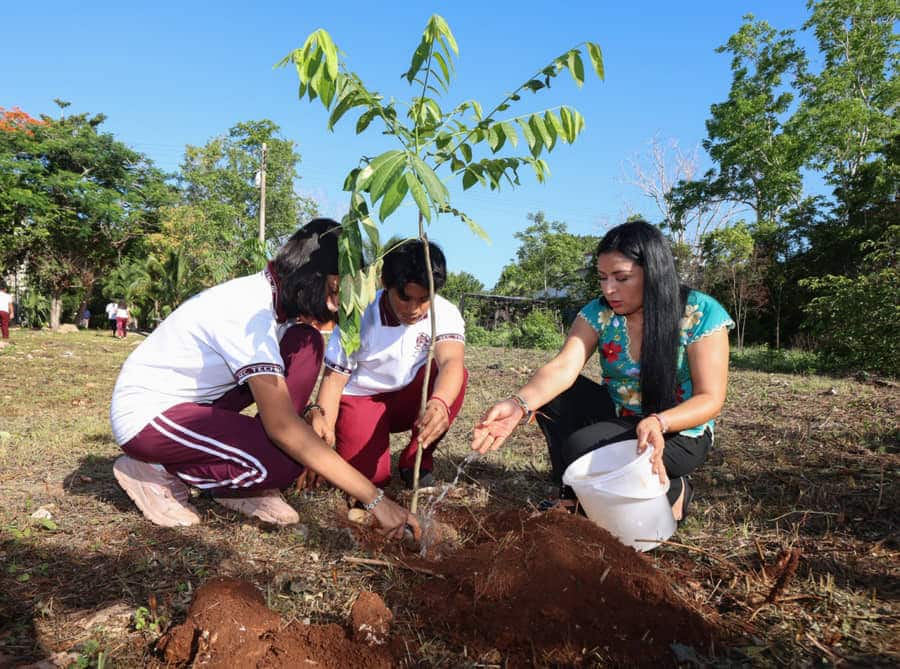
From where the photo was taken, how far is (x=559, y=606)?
62.7 inches

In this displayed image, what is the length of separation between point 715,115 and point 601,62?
28.3m

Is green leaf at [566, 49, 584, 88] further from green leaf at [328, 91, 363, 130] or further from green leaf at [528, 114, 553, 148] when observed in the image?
green leaf at [328, 91, 363, 130]

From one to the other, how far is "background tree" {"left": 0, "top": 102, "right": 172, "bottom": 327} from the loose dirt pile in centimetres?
2190

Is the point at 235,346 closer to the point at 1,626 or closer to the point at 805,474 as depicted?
the point at 1,626

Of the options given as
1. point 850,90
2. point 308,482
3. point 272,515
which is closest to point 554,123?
point 272,515

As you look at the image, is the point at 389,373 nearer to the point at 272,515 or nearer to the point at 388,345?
the point at 388,345

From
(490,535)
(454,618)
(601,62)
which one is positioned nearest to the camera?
(454,618)

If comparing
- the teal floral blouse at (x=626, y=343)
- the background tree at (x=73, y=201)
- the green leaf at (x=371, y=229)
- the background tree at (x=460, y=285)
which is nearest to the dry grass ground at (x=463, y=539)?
the teal floral blouse at (x=626, y=343)

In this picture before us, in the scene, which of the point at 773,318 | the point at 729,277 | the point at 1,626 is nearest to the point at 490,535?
the point at 1,626

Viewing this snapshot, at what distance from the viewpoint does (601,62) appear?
1.84 metres

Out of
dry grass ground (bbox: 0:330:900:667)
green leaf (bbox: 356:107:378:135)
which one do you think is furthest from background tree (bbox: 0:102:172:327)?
green leaf (bbox: 356:107:378:135)

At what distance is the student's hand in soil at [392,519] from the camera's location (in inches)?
79.5

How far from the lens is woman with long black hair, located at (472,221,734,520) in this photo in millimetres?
2328

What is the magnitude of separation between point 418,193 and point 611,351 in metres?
1.45
